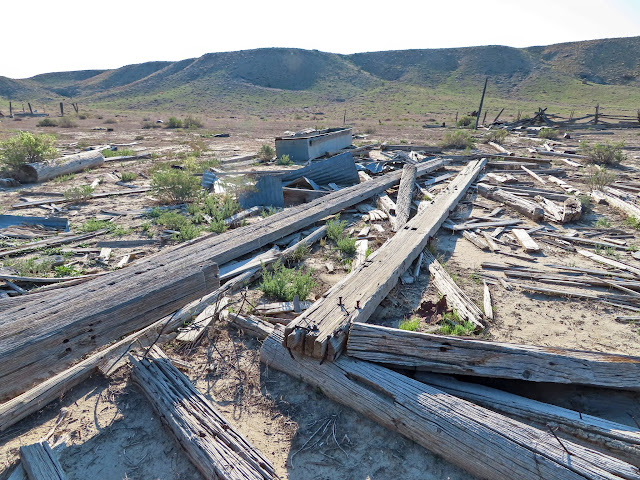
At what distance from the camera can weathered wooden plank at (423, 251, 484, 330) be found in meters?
4.10

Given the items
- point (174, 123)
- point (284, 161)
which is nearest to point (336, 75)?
point (174, 123)

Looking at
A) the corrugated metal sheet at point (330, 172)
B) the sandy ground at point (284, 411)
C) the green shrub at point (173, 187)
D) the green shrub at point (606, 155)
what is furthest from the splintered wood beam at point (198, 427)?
the green shrub at point (606, 155)

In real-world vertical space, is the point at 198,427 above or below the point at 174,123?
below

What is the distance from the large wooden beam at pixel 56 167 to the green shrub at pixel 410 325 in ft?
38.9

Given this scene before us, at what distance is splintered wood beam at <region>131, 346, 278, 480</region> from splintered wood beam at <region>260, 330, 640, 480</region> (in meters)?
0.82

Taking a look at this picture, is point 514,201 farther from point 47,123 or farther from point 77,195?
point 47,123

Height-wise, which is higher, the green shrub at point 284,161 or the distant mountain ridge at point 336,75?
the distant mountain ridge at point 336,75

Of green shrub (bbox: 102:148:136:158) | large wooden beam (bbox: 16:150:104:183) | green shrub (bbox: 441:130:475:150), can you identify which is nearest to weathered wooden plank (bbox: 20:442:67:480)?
large wooden beam (bbox: 16:150:104:183)

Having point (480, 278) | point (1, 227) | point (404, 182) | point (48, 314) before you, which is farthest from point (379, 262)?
point (1, 227)

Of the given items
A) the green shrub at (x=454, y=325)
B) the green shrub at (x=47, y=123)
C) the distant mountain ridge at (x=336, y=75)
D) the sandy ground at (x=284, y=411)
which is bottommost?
the sandy ground at (x=284, y=411)

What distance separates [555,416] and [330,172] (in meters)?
8.17

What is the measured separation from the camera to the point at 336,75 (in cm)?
6875

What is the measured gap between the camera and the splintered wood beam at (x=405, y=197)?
714 centimetres

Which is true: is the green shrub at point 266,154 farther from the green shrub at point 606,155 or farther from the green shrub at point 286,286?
the green shrub at point 606,155
